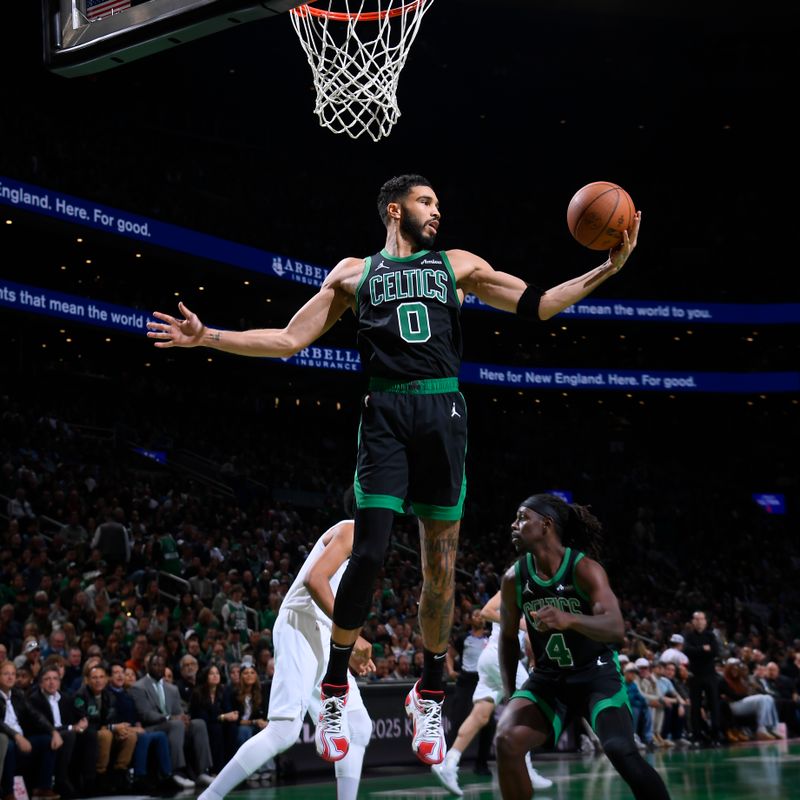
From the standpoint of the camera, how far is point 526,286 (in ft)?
16.3

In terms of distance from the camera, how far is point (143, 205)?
24953 millimetres

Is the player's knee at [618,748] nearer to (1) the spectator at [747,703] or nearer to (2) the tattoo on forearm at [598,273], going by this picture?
(2) the tattoo on forearm at [598,273]

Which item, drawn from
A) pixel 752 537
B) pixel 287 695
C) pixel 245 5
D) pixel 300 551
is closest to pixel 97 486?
pixel 300 551

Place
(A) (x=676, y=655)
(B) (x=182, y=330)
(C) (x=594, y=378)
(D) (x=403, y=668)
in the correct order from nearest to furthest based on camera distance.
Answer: (B) (x=182, y=330)
(D) (x=403, y=668)
(A) (x=676, y=655)
(C) (x=594, y=378)

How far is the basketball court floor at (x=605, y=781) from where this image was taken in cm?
967

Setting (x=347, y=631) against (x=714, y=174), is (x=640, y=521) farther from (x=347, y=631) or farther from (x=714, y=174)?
(x=347, y=631)

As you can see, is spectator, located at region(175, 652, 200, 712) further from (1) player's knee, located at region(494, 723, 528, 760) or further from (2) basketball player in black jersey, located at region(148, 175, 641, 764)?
(2) basketball player in black jersey, located at region(148, 175, 641, 764)

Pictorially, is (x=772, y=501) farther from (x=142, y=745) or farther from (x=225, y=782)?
(x=225, y=782)

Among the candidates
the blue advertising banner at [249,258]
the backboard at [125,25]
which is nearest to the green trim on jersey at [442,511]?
the backboard at [125,25]

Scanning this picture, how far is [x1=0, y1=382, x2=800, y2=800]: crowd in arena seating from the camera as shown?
10133mm

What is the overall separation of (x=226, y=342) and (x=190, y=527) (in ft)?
44.8

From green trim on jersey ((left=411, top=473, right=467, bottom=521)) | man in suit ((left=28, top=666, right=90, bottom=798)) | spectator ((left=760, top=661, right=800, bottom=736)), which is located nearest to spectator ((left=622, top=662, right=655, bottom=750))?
spectator ((left=760, top=661, right=800, bottom=736))

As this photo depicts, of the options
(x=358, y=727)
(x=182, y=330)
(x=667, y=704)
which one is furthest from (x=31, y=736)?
(x=667, y=704)

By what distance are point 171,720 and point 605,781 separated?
4.24 metres
